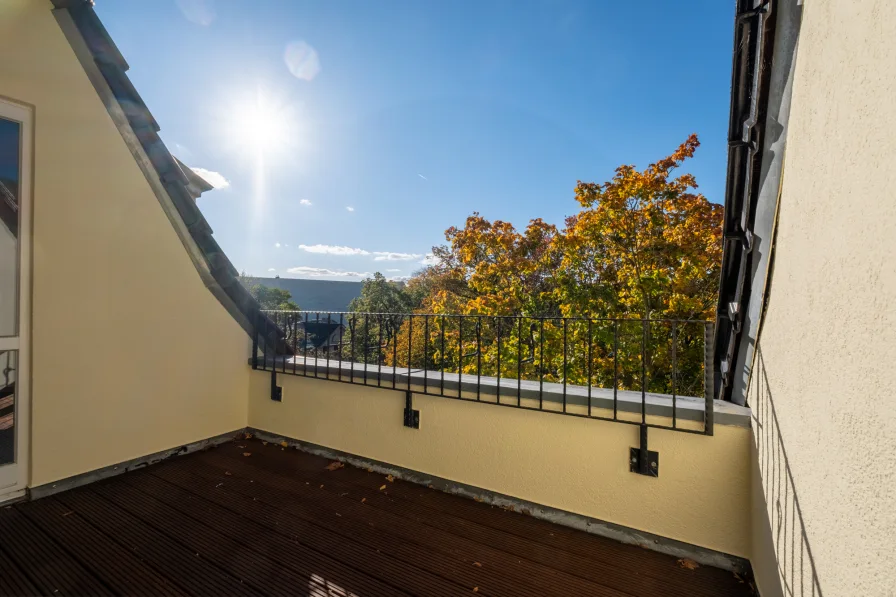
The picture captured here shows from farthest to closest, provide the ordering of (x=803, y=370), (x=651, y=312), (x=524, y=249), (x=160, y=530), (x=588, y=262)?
(x=524, y=249) → (x=588, y=262) → (x=651, y=312) → (x=160, y=530) → (x=803, y=370)

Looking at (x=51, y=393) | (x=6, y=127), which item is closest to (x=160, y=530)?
(x=51, y=393)

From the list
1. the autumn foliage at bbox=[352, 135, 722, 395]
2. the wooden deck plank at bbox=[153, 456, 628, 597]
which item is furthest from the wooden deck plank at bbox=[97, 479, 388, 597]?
the autumn foliage at bbox=[352, 135, 722, 395]

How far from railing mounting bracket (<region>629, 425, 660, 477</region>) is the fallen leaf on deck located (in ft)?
1.55

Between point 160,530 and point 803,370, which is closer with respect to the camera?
point 803,370

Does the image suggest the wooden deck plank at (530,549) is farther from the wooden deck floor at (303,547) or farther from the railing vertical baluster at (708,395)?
the railing vertical baluster at (708,395)

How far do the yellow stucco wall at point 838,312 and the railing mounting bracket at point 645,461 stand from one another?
0.66m

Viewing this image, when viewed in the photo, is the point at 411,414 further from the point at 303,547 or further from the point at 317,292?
the point at 317,292

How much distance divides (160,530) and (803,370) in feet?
11.2

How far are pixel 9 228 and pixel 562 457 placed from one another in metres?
4.08

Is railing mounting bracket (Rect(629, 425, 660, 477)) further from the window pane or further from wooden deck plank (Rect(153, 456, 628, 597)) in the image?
the window pane

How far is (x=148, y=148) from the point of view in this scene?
319cm

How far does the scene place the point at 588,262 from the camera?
7.61 m

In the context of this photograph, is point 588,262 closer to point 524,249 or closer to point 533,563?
point 524,249

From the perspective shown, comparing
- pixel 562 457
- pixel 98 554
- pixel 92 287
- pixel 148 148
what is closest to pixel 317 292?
pixel 148 148
